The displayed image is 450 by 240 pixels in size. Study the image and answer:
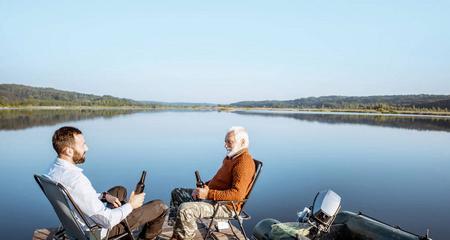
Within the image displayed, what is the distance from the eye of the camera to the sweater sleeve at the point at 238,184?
Answer: 409 centimetres

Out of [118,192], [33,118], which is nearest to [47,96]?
[33,118]

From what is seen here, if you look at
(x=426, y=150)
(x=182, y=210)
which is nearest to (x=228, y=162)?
(x=182, y=210)

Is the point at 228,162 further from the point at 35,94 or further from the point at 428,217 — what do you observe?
the point at 35,94

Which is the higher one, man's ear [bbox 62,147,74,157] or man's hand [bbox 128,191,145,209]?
man's ear [bbox 62,147,74,157]

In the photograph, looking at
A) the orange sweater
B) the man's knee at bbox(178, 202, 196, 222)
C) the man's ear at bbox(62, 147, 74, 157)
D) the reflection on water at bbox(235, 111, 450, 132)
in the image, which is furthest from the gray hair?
the reflection on water at bbox(235, 111, 450, 132)

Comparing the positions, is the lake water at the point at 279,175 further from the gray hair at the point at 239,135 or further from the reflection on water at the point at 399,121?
the reflection on water at the point at 399,121

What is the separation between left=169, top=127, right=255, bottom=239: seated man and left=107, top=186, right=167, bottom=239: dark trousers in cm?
40

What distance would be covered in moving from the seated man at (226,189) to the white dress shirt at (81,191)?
1.15 m

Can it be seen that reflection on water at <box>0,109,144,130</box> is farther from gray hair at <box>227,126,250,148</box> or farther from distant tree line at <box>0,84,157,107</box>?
distant tree line at <box>0,84,157,107</box>

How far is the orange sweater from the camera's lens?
4090 millimetres

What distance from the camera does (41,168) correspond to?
12.2 m

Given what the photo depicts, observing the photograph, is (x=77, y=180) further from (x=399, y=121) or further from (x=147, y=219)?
(x=399, y=121)

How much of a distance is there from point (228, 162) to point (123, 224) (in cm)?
150

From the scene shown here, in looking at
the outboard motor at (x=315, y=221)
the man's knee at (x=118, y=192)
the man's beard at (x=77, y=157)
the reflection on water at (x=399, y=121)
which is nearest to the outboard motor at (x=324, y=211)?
the outboard motor at (x=315, y=221)
